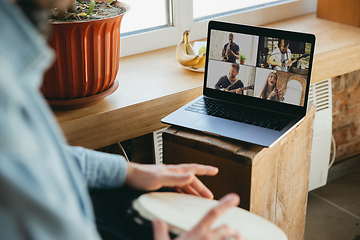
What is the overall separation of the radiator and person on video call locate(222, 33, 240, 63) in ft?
2.52

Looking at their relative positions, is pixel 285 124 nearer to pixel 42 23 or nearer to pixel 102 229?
pixel 102 229

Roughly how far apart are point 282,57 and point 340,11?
3.24ft

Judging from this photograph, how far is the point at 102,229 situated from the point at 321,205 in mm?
1424

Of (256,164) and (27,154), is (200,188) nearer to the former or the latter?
(256,164)

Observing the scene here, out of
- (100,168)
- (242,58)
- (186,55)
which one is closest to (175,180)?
(100,168)

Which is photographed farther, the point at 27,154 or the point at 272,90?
the point at 272,90

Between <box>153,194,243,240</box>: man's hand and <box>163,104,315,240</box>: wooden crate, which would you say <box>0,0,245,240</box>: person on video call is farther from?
<box>163,104,315,240</box>: wooden crate

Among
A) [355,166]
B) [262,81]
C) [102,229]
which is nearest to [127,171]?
[102,229]

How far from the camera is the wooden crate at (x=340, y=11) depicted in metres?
1.79

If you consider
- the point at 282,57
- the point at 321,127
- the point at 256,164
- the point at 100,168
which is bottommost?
the point at 321,127

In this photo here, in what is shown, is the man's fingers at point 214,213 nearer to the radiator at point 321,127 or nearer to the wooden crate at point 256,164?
the wooden crate at point 256,164

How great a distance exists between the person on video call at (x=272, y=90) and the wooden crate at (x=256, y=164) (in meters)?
0.11

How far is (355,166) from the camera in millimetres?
2104

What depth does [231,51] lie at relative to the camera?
112 cm
